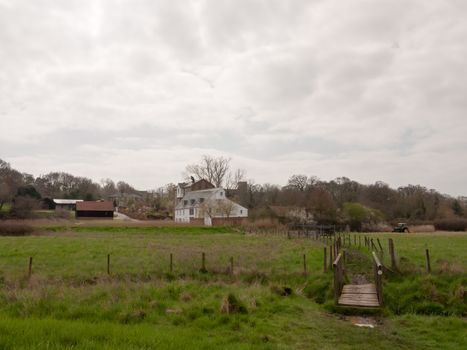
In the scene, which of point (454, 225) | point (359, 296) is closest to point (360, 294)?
point (359, 296)

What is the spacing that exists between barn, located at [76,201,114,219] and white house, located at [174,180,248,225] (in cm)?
1641

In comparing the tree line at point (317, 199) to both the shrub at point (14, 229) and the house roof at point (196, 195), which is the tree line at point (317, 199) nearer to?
the house roof at point (196, 195)

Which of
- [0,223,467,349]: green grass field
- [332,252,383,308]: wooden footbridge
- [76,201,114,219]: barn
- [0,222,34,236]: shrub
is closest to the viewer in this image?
[0,223,467,349]: green grass field

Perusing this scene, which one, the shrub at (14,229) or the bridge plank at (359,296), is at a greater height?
the shrub at (14,229)

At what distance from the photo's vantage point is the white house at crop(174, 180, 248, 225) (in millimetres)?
71125

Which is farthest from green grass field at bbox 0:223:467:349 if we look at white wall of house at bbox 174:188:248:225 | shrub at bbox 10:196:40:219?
shrub at bbox 10:196:40:219

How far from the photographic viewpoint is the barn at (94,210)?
94125 millimetres

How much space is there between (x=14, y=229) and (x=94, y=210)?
171 feet

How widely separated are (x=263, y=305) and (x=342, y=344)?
9.93 ft

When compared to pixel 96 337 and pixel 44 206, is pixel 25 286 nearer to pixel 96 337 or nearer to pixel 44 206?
pixel 96 337

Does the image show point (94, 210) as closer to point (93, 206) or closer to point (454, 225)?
point (93, 206)

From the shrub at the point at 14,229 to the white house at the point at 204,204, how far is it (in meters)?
30.4

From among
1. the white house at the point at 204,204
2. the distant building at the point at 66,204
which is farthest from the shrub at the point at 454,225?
the distant building at the point at 66,204

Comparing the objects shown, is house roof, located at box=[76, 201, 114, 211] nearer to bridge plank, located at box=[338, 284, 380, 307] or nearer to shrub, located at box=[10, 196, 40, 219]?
shrub, located at box=[10, 196, 40, 219]
